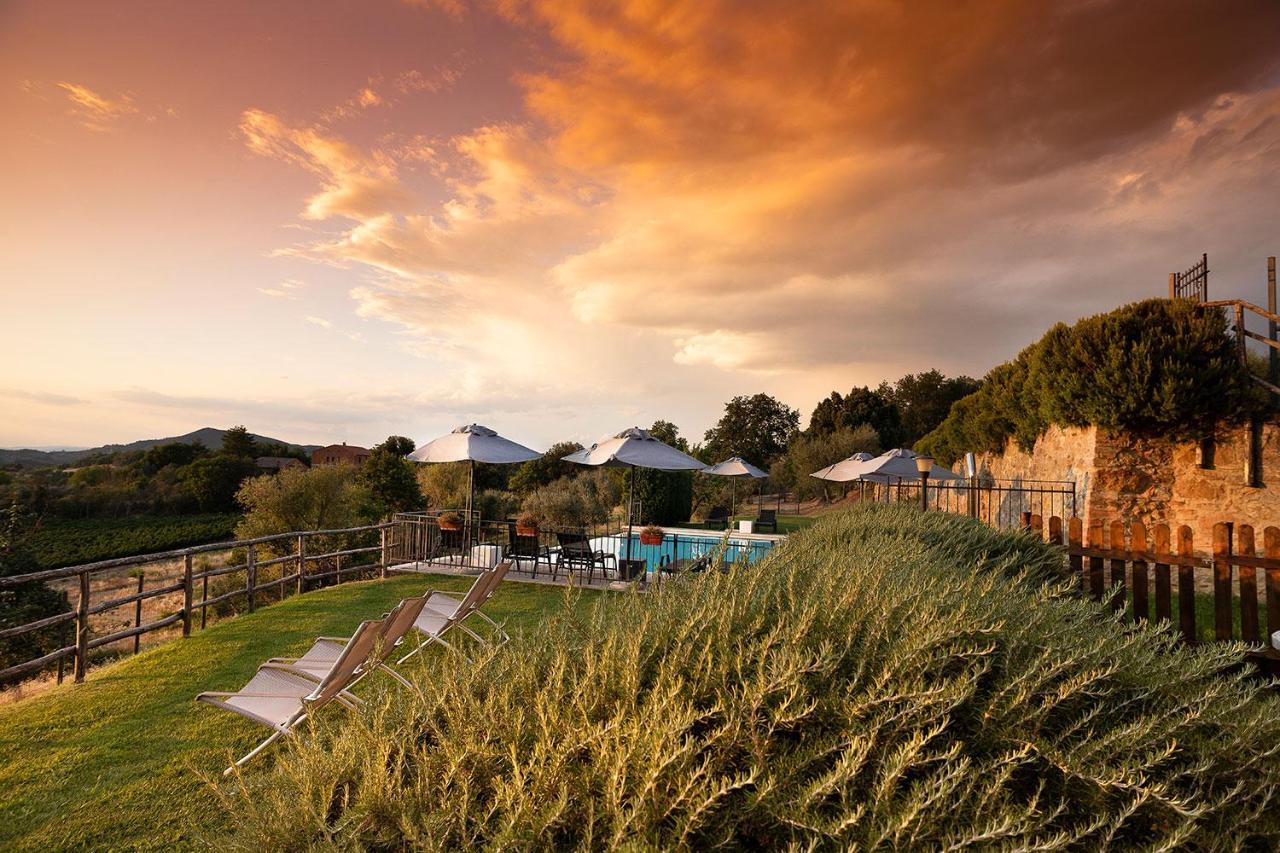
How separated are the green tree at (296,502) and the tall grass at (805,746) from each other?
23304 mm

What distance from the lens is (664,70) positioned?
330 inches

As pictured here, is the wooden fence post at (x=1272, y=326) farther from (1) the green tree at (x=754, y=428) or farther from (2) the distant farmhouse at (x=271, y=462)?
(2) the distant farmhouse at (x=271, y=462)

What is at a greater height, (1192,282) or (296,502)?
(1192,282)

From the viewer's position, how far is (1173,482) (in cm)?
1181

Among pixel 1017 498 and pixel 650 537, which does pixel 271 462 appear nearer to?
pixel 650 537

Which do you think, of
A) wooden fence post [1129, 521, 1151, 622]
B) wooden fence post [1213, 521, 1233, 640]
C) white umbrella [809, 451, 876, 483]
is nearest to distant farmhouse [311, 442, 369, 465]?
white umbrella [809, 451, 876, 483]

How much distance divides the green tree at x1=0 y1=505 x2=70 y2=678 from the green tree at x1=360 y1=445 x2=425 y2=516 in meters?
12.4

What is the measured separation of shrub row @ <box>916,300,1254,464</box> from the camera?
11.0 metres

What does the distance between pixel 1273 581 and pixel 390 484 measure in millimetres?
29807

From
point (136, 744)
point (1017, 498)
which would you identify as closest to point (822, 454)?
point (1017, 498)

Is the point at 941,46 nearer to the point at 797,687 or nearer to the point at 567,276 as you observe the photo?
the point at 567,276

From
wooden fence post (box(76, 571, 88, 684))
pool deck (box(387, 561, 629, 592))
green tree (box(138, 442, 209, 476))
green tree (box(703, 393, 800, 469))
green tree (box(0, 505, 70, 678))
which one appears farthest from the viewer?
green tree (box(703, 393, 800, 469))

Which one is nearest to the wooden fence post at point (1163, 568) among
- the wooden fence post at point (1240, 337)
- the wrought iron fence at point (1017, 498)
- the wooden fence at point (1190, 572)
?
the wooden fence at point (1190, 572)

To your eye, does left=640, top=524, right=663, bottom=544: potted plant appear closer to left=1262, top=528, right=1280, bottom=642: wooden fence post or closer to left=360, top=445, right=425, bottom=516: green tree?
left=1262, top=528, right=1280, bottom=642: wooden fence post
